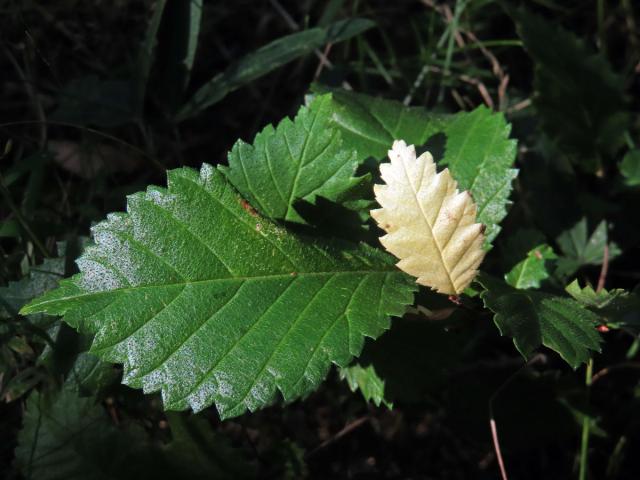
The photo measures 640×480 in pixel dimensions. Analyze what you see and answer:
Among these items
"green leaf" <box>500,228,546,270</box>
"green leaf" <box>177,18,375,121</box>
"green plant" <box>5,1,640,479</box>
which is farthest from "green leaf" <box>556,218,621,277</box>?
"green leaf" <box>177,18,375,121</box>

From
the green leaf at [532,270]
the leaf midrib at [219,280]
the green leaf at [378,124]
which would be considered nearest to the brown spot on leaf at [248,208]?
the leaf midrib at [219,280]

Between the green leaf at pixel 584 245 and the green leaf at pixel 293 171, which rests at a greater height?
the green leaf at pixel 293 171

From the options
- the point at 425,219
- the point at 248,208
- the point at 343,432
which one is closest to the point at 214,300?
the point at 248,208

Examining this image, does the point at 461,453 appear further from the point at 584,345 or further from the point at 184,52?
the point at 184,52

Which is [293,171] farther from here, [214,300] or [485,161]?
[485,161]

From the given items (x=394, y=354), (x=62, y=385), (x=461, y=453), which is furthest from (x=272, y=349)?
(x=461, y=453)

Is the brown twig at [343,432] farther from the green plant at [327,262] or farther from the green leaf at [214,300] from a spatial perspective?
the green leaf at [214,300]
